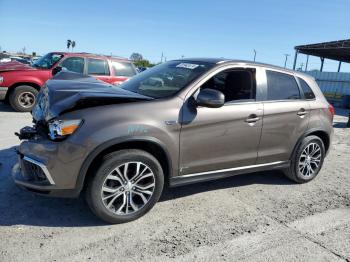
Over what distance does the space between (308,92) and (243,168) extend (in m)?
1.69

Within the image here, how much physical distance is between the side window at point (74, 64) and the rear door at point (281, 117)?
248 inches

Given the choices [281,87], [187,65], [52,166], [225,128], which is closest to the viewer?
[52,166]

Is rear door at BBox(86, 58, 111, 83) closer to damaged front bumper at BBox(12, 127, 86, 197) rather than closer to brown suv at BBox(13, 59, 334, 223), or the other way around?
brown suv at BBox(13, 59, 334, 223)

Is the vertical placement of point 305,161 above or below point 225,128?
below

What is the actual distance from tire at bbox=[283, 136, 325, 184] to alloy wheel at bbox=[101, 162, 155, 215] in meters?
2.43

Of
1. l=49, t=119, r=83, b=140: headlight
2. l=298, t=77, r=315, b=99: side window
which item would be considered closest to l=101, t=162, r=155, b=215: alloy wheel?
l=49, t=119, r=83, b=140: headlight

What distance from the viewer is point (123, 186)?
11.9 feet

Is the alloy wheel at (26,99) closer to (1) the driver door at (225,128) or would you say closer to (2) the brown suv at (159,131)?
(2) the brown suv at (159,131)

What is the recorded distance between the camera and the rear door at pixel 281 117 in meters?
4.63

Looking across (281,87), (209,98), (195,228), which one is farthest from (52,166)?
(281,87)

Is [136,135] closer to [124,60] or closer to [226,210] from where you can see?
[226,210]

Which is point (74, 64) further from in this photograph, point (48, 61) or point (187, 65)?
point (187, 65)

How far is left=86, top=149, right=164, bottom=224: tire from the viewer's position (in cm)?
344

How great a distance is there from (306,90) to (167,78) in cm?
221
